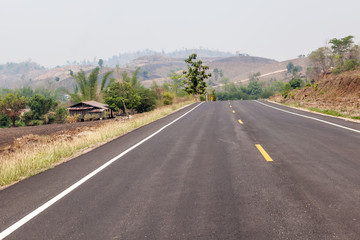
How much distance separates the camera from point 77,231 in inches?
139

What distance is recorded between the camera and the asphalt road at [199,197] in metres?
3.42

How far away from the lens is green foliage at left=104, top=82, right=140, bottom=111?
160ft

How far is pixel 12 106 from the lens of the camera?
6469 centimetres

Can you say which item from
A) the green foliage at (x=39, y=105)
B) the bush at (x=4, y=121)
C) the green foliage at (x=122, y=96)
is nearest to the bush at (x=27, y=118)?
the green foliage at (x=39, y=105)

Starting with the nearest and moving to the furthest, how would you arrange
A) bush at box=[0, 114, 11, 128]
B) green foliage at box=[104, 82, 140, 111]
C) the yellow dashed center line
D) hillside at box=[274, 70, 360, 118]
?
the yellow dashed center line
hillside at box=[274, 70, 360, 118]
green foliage at box=[104, 82, 140, 111]
bush at box=[0, 114, 11, 128]

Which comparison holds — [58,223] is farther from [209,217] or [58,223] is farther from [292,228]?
[292,228]

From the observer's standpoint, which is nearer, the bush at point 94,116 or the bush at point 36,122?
the bush at point 94,116

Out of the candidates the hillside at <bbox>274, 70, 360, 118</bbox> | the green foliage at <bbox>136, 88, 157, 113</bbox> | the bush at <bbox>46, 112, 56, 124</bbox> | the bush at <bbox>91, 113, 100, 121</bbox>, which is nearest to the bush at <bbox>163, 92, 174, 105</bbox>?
the green foliage at <bbox>136, 88, 157, 113</bbox>

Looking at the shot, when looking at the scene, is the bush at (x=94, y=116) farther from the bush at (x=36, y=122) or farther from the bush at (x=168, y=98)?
the bush at (x=36, y=122)

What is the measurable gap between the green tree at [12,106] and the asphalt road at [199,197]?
218ft

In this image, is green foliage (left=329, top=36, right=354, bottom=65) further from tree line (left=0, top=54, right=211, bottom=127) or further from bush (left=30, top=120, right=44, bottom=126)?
bush (left=30, top=120, right=44, bottom=126)

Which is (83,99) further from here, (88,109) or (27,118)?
(27,118)

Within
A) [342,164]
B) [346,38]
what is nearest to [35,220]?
[342,164]

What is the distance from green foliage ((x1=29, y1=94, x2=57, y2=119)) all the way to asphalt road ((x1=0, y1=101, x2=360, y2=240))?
66281mm
